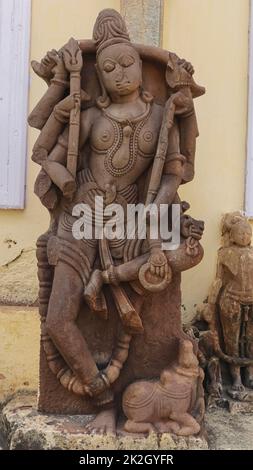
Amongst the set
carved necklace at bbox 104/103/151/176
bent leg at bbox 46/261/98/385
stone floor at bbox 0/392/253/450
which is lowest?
stone floor at bbox 0/392/253/450

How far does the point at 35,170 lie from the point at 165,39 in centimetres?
142

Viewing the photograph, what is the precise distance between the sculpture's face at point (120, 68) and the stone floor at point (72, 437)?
5.41 feet

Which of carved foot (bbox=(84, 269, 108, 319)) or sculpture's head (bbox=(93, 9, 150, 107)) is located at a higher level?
sculpture's head (bbox=(93, 9, 150, 107))

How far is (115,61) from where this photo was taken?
2.40m

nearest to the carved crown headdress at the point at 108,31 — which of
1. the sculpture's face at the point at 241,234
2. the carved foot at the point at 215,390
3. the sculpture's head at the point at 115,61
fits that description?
the sculpture's head at the point at 115,61

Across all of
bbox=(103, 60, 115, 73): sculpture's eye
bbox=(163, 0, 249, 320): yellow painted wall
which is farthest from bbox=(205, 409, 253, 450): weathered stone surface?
bbox=(103, 60, 115, 73): sculpture's eye

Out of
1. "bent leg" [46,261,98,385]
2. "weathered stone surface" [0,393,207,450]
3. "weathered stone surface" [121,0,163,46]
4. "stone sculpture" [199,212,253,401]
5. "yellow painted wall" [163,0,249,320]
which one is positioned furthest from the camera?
"yellow painted wall" [163,0,249,320]

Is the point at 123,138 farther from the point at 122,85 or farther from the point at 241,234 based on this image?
the point at 241,234

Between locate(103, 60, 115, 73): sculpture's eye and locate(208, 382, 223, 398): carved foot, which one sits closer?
locate(103, 60, 115, 73): sculpture's eye

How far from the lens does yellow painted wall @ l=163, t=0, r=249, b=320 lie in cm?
373

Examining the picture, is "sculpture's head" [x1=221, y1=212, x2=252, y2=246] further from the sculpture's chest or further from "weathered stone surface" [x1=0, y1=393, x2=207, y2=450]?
"weathered stone surface" [x1=0, y1=393, x2=207, y2=450]

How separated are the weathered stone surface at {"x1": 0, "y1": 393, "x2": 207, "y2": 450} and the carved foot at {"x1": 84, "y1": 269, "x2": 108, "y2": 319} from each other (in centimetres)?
55

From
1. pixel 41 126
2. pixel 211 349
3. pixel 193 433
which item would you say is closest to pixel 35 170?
pixel 41 126

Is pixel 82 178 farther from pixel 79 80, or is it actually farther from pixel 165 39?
pixel 165 39
